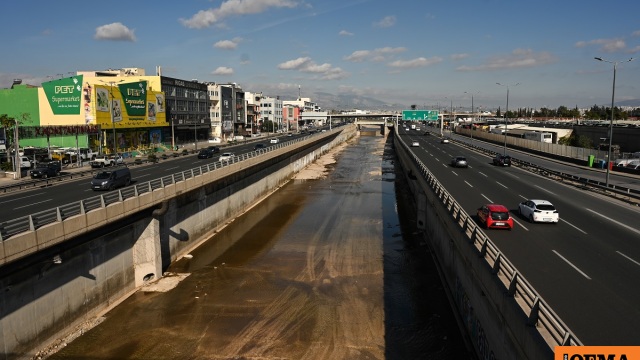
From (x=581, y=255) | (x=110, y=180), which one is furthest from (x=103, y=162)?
(x=581, y=255)

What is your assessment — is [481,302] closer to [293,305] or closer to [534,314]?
[534,314]

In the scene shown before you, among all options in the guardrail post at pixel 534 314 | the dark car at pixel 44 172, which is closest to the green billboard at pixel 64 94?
the dark car at pixel 44 172

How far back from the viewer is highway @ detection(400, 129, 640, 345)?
47.0 feet

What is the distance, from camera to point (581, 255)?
21281 millimetres

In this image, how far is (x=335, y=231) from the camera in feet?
139

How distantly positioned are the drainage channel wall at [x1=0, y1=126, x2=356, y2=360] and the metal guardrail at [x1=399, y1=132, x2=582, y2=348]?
63.4 ft

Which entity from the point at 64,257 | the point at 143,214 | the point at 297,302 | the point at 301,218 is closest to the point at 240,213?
the point at 301,218

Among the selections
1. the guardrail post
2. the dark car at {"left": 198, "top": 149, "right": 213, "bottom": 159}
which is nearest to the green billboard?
the dark car at {"left": 198, "top": 149, "right": 213, "bottom": 159}

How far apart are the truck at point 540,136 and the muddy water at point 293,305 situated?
72.2 meters

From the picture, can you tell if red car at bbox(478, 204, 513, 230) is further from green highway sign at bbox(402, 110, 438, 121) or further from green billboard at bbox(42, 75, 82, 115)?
green highway sign at bbox(402, 110, 438, 121)

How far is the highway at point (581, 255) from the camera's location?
14.3 m

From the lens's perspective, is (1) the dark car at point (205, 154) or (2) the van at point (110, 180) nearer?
(2) the van at point (110, 180)

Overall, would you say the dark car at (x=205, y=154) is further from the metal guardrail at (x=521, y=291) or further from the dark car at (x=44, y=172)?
the metal guardrail at (x=521, y=291)

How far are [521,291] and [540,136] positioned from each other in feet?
325
